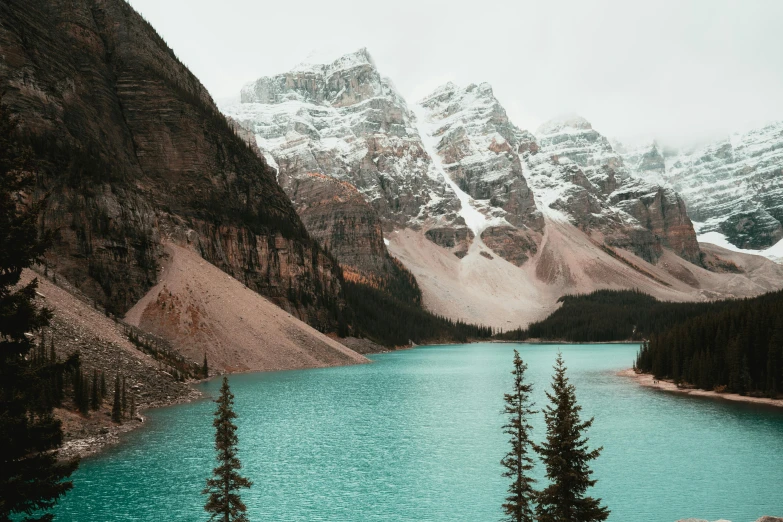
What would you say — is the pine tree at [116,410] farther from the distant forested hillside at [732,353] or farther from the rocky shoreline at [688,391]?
the distant forested hillside at [732,353]

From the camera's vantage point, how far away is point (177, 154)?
116375 mm

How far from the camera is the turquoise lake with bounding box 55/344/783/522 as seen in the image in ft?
98.0

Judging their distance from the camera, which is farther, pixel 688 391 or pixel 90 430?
pixel 688 391

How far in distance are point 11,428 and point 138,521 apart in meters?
16.6

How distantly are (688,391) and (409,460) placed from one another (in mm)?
52448

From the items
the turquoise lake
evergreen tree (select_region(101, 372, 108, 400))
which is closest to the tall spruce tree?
the turquoise lake

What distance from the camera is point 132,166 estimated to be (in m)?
110

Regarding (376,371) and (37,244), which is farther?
(376,371)

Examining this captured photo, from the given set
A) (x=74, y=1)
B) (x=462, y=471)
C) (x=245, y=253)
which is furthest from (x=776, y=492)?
(x=74, y=1)

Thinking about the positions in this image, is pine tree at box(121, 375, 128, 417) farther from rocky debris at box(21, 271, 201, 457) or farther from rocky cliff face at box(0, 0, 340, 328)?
rocky cliff face at box(0, 0, 340, 328)

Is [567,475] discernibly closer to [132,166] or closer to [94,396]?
[94,396]

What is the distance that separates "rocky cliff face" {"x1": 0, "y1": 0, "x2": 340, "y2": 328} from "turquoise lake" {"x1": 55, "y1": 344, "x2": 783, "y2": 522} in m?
36.7

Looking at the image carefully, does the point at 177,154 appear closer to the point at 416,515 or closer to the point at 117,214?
the point at 117,214

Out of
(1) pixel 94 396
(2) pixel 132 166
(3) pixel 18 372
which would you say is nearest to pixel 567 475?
(3) pixel 18 372
